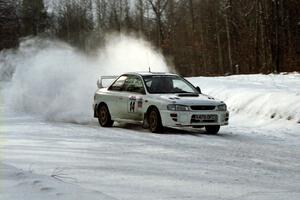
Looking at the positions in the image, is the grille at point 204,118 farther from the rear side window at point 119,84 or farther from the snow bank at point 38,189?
the snow bank at point 38,189

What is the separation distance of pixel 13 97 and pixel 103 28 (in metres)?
78.8

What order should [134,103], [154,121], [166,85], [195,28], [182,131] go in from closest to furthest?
[154,121] < [182,131] < [134,103] < [166,85] < [195,28]

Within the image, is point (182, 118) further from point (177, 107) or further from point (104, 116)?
point (104, 116)

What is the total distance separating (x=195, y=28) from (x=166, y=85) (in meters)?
46.7

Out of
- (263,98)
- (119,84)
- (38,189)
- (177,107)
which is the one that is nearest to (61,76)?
(119,84)

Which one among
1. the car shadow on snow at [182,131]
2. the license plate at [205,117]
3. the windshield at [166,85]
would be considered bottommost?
the car shadow on snow at [182,131]

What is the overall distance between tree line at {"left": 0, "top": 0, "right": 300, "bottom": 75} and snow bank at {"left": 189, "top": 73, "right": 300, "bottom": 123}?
1195cm

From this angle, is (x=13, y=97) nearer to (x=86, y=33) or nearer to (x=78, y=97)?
(x=78, y=97)

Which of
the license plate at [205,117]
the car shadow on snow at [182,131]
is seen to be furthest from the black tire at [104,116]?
the license plate at [205,117]

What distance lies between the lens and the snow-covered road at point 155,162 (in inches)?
260

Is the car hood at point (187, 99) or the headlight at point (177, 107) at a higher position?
the car hood at point (187, 99)

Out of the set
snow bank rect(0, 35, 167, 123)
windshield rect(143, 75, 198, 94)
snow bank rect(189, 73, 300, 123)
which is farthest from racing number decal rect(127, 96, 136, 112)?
snow bank rect(189, 73, 300, 123)

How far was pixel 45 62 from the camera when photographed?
71.4 feet

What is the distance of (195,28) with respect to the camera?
198 feet
